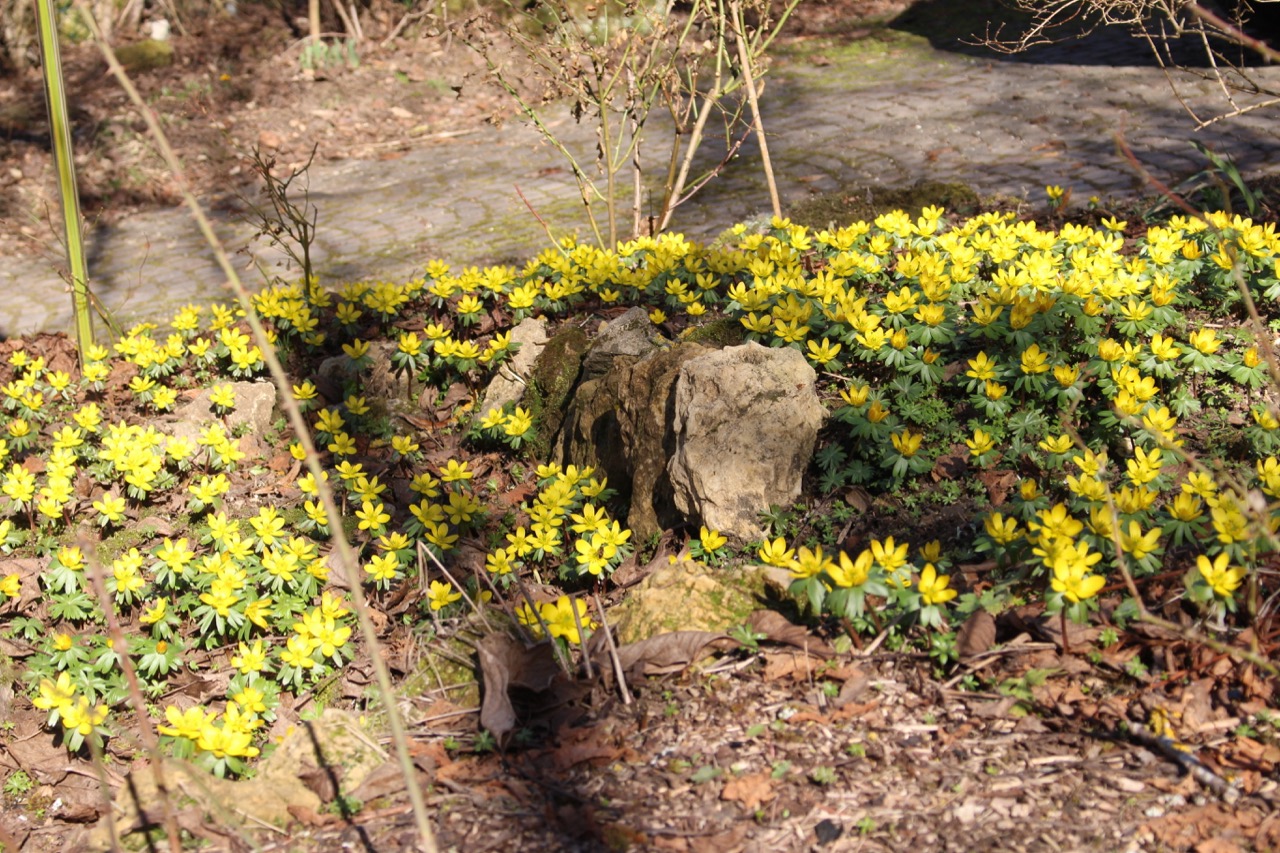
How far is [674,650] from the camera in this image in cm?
254

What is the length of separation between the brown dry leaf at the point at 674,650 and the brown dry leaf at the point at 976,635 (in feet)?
1.69

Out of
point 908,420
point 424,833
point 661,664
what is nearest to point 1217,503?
point 908,420

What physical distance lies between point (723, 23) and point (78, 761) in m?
3.88

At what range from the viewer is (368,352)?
15.5 feet

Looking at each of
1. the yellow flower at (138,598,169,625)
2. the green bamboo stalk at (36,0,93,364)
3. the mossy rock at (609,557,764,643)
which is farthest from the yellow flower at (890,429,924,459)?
the green bamboo stalk at (36,0,93,364)

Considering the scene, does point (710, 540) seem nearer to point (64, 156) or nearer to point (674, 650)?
point (674, 650)

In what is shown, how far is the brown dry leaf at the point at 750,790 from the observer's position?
83.2 inches

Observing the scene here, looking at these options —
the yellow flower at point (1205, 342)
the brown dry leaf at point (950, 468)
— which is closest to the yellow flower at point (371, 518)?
the brown dry leaf at point (950, 468)

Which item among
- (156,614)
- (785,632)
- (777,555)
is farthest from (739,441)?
(156,614)

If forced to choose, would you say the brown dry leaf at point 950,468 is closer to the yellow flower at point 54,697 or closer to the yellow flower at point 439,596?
the yellow flower at point 439,596

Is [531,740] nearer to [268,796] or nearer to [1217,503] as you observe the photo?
[268,796]

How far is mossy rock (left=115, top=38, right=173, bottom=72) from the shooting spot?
11.0 m

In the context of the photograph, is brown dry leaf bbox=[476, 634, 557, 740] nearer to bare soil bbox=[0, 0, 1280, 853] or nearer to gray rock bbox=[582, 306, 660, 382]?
bare soil bbox=[0, 0, 1280, 853]

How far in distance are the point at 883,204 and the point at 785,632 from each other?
3.84 meters
